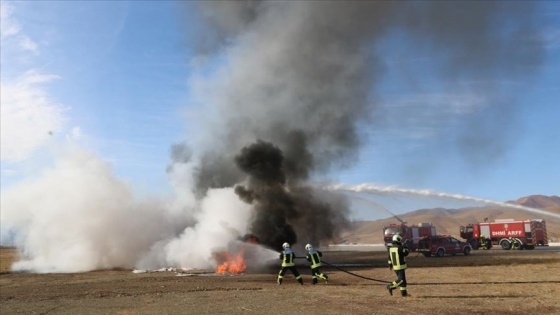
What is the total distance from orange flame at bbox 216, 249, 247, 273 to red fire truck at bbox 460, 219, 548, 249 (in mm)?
28433

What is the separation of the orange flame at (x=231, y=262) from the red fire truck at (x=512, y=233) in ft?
93.3

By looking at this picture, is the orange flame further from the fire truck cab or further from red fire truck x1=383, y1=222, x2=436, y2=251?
red fire truck x1=383, y1=222, x2=436, y2=251

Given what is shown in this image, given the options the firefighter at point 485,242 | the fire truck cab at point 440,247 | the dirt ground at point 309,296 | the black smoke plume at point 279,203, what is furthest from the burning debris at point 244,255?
the firefighter at point 485,242

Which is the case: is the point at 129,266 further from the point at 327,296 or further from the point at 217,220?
the point at 327,296

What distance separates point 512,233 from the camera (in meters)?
42.5

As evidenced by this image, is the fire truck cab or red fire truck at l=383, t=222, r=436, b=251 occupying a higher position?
red fire truck at l=383, t=222, r=436, b=251

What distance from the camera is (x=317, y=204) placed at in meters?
38.9

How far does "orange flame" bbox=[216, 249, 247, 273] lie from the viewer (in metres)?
24.9

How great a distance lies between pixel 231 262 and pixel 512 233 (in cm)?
3015

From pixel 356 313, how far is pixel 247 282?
9.31 meters

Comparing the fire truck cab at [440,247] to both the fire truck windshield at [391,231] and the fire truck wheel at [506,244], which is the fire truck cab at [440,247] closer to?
the fire truck windshield at [391,231]

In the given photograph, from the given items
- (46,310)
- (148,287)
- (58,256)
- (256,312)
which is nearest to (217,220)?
(148,287)

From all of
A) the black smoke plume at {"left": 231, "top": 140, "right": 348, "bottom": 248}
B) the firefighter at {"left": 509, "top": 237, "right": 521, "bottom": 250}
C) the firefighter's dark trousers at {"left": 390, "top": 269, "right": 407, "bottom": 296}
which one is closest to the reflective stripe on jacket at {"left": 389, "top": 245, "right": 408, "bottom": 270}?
the firefighter's dark trousers at {"left": 390, "top": 269, "right": 407, "bottom": 296}

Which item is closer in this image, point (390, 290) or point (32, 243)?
point (390, 290)
